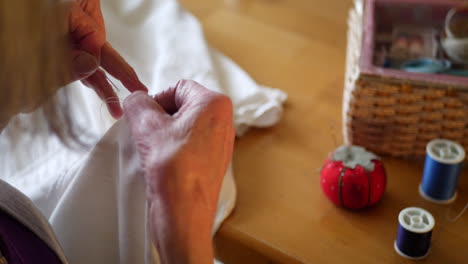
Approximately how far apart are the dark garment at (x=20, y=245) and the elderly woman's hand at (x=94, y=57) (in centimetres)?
16

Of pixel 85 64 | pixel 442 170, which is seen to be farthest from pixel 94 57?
pixel 442 170

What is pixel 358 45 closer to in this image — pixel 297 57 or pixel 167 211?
pixel 297 57

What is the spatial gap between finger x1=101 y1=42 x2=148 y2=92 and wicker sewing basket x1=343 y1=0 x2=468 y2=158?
1.09 feet

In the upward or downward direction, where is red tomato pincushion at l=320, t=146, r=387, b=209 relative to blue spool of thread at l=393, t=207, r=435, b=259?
upward

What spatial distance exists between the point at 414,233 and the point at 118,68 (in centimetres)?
41

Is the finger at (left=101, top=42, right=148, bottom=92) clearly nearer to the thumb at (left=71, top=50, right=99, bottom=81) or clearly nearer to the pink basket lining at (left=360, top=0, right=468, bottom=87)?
the thumb at (left=71, top=50, right=99, bottom=81)

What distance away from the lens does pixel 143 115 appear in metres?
0.55

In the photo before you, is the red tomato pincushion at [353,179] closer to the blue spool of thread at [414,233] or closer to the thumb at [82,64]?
the blue spool of thread at [414,233]

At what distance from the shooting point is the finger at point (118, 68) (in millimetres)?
609

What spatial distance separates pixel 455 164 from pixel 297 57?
1.40 ft

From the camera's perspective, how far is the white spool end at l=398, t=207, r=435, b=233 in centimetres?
68

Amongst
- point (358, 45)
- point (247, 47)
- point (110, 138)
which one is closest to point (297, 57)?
point (247, 47)

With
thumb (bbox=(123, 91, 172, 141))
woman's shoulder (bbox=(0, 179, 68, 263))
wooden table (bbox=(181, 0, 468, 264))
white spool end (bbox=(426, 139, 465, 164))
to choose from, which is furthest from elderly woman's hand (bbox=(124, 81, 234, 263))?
white spool end (bbox=(426, 139, 465, 164))

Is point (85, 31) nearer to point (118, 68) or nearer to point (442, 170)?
point (118, 68)
